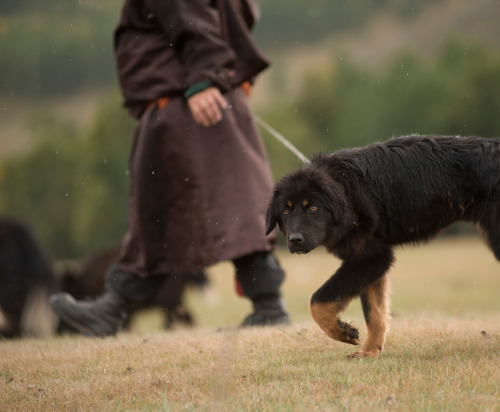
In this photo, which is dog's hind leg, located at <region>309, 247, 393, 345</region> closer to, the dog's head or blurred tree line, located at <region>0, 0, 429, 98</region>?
the dog's head

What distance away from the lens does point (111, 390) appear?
129 inches

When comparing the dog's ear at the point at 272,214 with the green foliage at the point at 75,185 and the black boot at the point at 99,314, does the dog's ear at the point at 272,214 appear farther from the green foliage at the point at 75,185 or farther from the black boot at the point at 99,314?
the green foliage at the point at 75,185

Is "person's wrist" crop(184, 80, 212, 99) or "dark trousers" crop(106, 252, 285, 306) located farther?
"dark trousers" crop(106, 252, 285, 306)

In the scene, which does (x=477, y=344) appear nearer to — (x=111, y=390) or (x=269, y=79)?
(x=111, y=390)

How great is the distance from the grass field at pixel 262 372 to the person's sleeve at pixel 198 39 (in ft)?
5.87

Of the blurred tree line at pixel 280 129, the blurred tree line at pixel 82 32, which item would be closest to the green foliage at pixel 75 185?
the blurred tree line at pixel 280 129

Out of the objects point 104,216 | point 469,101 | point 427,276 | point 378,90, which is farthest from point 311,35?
point 427,276

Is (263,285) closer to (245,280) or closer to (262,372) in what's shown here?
(245,280)

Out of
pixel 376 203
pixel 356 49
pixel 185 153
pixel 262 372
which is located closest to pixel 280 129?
pixel 356 49

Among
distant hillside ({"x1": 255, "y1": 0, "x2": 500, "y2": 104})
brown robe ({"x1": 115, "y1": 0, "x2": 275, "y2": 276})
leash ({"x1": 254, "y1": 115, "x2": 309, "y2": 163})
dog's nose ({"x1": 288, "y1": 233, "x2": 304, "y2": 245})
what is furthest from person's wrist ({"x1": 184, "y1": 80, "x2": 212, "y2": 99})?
distant hillside ({"x1": 255, "y1": 0, "x2": 500, "y2": 104})

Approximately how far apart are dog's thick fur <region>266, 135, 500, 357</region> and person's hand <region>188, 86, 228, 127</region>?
1.21m

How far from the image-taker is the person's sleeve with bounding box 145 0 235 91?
16.0 feet

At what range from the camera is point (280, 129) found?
54969mm

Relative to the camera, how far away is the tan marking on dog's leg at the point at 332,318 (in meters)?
3.73
